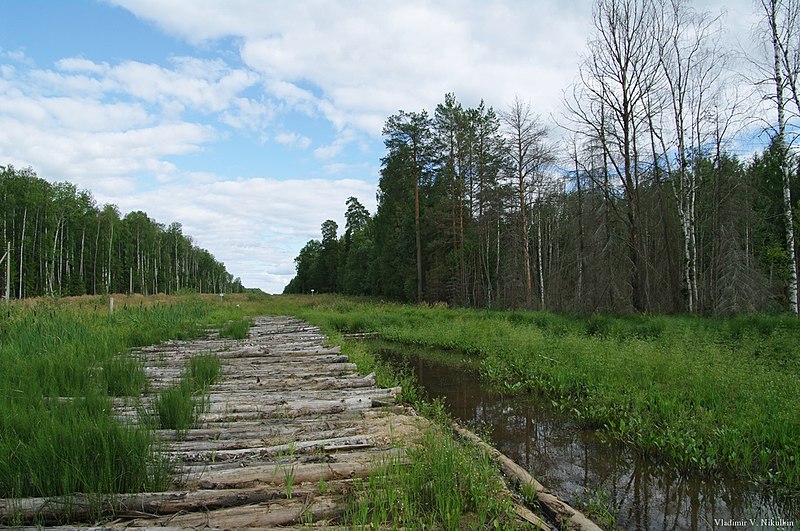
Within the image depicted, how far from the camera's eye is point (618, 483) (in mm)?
4332

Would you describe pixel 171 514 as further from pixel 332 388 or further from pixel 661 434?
pixel 661 434

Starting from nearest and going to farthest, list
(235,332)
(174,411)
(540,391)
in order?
(174,411), (540,391), (235,332)

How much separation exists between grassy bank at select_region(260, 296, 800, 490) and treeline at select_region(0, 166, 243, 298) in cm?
2885

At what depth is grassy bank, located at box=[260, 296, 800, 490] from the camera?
15.0 ft

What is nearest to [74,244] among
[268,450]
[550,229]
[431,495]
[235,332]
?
[235,332]

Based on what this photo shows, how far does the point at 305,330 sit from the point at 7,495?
12669mm

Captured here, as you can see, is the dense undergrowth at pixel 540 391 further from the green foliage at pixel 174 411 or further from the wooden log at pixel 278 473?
the green foliage at pixel 174 411

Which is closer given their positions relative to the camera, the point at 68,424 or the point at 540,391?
the point at 68,424

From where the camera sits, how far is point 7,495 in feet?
9.12

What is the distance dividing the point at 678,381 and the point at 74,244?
193 ft

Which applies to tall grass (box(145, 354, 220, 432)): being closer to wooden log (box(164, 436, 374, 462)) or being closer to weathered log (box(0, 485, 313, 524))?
wooden log (box(164, 436, 374, 462))

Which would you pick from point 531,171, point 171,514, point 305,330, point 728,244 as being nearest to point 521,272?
point 531,171

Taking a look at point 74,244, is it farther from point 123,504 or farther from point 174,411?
point 123,504

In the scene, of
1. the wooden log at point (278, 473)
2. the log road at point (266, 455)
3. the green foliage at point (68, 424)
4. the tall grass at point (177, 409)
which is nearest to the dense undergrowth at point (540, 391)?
the green foliage at point (68, 424)
